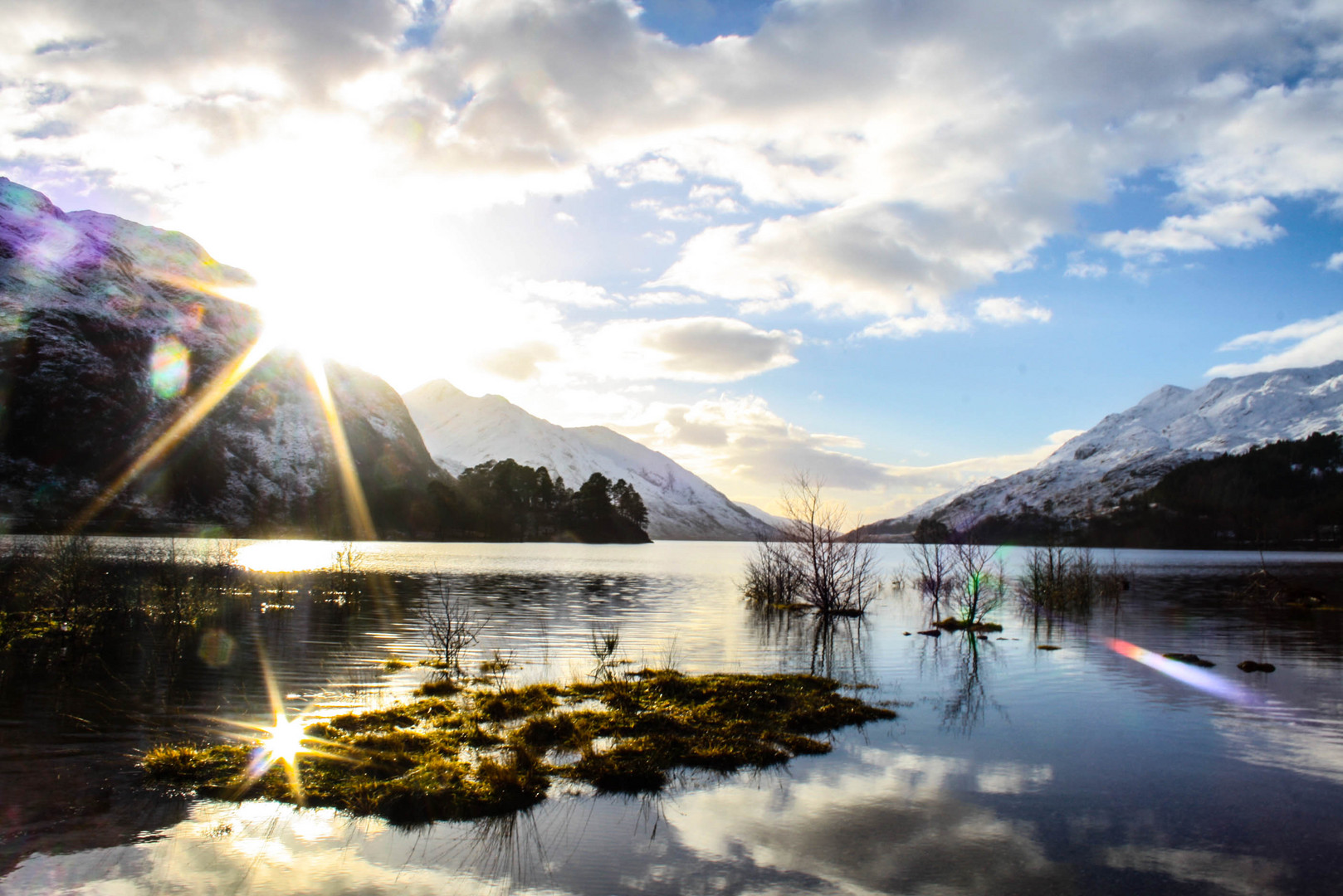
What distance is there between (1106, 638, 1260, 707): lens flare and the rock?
332 millimetres

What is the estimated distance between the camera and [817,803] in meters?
15.0

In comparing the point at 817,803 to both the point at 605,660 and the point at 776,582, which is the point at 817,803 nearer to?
the point at 605,660

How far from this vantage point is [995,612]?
61.3 m

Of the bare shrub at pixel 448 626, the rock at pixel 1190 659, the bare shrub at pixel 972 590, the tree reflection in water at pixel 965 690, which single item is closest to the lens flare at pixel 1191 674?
the rock at pixel 1190 659

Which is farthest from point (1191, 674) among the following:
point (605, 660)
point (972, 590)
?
point (605, 660)

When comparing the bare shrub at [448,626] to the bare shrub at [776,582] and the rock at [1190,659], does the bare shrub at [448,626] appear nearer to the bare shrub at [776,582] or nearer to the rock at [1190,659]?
the bare shrub at [776,582]

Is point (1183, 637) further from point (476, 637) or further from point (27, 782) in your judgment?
point (27, 782)

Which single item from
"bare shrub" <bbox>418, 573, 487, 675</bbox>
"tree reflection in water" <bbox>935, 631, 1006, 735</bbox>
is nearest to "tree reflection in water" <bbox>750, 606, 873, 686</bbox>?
"tree reflection in water" <bbox>935, 631, 1006, 735</bbox>

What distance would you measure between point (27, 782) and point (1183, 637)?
162 feet

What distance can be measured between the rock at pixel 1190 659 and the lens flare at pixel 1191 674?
33 cm

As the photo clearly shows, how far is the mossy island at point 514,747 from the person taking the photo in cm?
1459

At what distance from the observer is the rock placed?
3341cm

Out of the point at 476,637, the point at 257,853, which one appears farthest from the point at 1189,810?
the point at 476,637

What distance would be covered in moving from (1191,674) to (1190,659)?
3.50 meters
